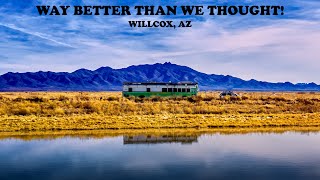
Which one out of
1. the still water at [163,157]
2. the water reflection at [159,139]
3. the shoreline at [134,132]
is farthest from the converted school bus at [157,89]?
the water reflection at [159,139]

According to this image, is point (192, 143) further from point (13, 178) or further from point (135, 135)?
point (13, 178)

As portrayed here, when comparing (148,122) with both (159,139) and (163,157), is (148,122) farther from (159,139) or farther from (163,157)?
(163,157)

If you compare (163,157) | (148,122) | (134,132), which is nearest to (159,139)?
(134,132)

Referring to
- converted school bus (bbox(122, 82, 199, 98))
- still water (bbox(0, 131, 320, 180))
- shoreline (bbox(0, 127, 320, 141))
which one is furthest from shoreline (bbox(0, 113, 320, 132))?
converted school bus (bbox(122, 82, 199, 98))

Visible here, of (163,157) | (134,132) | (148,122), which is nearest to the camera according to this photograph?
(163,157)

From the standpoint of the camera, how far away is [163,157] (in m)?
16.3

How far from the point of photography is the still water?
13594mm

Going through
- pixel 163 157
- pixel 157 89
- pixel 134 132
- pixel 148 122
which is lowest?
pixel 163 157

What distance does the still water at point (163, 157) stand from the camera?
13594mm

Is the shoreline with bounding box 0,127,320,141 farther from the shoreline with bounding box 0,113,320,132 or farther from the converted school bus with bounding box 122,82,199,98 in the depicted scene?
the converted school bus with bounding box 122,82,199,98

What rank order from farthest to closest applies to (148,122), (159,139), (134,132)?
(148,122) < (134,132) < (159,139)

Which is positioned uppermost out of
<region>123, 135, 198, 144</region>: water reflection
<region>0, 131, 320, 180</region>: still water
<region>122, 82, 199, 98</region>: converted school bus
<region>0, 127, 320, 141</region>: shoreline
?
<region>122, 82, 199, 98</region>: converted school bus

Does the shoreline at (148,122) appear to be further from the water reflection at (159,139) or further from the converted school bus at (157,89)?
the converted school bus at (157,89)

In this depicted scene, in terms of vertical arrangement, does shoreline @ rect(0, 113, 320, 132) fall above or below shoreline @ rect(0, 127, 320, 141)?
above
